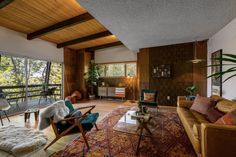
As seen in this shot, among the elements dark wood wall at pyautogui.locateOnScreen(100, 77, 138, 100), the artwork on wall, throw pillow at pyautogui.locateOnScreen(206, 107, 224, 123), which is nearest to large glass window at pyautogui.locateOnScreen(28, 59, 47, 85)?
dark wood wall at pyautogui.locateOnScreen(100, 77, 138, 100)

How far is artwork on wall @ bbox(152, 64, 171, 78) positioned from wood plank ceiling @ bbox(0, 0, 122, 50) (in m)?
2.60

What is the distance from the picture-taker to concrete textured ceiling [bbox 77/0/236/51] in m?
2.28

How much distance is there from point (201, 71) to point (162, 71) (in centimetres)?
140

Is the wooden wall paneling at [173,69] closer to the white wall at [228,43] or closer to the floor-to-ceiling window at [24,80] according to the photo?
the white wall at [228,43]

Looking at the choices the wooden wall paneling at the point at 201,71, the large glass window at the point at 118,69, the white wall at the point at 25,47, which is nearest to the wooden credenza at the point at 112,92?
the large glass window at the point at 118,69

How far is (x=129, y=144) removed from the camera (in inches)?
91.4

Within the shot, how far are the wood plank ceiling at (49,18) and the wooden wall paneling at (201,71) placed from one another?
370 cm

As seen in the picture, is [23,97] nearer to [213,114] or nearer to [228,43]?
[213,114]

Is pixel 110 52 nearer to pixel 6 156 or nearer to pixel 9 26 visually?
pixel 9 26

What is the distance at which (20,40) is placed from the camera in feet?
14.8

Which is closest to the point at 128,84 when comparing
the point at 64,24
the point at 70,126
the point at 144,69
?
the point at 144,69

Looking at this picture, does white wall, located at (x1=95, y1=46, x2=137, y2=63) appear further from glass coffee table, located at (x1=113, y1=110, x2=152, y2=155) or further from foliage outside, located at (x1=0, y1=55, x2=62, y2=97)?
glass coffee table, located at (x1=113, y1=110, x2=152, y2=155)

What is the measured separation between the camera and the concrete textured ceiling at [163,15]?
2281 millimetres

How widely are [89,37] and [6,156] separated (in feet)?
14.9
